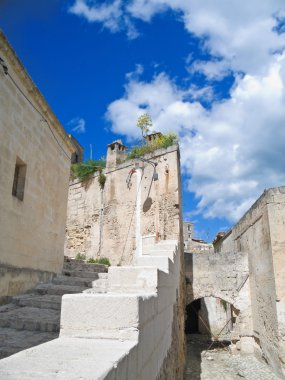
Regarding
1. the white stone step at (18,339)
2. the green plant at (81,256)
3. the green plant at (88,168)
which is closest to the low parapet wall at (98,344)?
the white stone step at (18,339)

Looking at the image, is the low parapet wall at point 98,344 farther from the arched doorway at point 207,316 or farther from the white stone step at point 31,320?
the arched doorway at point 207,316

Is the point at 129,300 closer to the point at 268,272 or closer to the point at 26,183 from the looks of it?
the point at 26,183

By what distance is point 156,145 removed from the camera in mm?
13648

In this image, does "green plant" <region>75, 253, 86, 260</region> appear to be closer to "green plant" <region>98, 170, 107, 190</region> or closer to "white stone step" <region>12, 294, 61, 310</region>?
"green plant" <region>98, 170, 107, 190</region>

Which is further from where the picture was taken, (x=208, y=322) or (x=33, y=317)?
(x=208, y=322)

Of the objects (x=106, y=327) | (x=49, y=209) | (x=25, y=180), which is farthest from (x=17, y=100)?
(x=106, y=327)

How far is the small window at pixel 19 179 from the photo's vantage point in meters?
5.93

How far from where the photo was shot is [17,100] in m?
5.79

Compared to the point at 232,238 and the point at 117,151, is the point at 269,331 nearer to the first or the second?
the point at 232,238

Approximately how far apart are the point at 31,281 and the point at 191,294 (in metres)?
8.45

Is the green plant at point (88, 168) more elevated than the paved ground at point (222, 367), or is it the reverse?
the green plant at point (88, 168)

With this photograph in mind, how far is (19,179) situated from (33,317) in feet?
8.73

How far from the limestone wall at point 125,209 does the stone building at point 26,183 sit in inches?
202

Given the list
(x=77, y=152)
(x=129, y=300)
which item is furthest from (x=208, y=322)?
(x=77, y=152)
